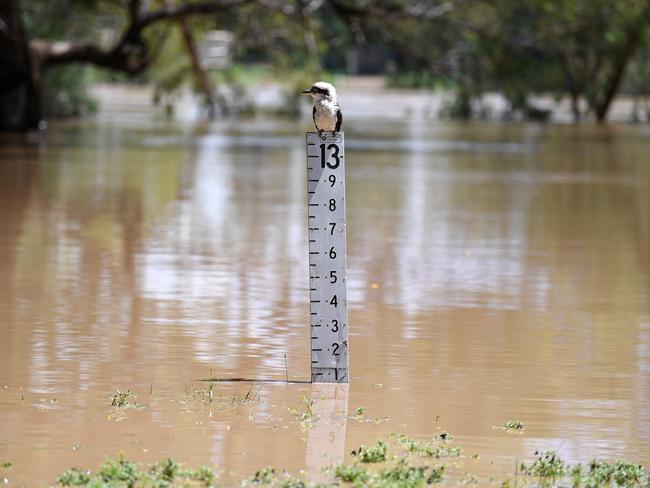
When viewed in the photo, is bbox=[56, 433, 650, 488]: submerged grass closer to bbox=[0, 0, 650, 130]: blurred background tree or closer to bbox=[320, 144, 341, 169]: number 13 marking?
bbox=[320, 144, 341, 169]: number 13 marking

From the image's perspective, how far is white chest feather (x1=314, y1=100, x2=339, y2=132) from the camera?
9.12m

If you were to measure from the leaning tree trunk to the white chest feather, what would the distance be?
30638 mm

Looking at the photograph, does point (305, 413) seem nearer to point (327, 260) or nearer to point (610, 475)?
point (327, 260)

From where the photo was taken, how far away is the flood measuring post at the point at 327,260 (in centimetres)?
917

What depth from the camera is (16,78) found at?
133ft

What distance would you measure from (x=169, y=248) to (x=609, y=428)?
342 inches

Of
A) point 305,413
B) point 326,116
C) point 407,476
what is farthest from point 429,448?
point 326,116

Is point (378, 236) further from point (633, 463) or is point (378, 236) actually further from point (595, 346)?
point (633, 463)

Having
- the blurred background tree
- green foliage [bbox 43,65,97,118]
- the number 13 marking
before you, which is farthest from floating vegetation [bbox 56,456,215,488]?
green foliage [bbox 43,65,97,118]

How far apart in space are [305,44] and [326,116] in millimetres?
34368

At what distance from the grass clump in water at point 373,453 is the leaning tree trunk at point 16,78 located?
107ft

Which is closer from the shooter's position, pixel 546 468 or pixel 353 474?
pixel 353 474

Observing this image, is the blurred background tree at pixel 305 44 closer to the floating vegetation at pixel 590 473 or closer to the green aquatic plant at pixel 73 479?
the floating vegetation at pixel 590 473

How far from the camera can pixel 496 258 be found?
53.1 ft
